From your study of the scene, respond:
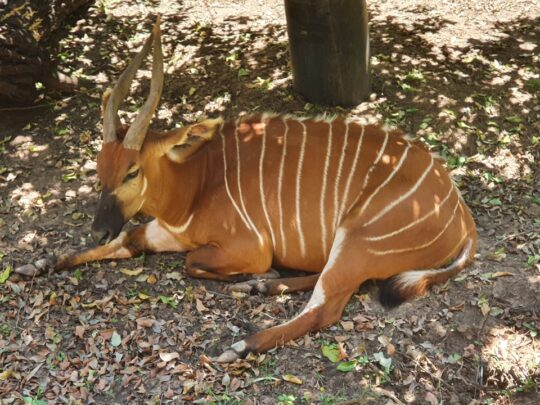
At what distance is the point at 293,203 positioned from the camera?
4676 mm

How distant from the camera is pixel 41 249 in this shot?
16.6ft

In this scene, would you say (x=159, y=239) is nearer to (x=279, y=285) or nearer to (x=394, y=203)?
(x=279, y=285)

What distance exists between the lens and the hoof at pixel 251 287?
183 inches

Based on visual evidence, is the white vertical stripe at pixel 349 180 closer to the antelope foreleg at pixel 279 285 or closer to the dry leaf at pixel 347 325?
the antelope foreleg at pixel 279 285

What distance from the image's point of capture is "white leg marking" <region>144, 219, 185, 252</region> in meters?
4.98

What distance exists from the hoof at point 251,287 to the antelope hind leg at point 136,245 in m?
0.56

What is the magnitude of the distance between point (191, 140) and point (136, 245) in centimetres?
89

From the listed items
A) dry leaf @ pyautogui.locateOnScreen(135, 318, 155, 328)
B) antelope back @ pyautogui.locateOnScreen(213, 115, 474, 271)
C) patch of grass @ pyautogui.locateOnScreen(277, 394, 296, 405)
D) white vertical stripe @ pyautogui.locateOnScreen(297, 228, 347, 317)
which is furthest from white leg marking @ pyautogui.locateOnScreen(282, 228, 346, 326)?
dry leaf @ pyautogui.locateOnScreen(135, 318, 155, 328)

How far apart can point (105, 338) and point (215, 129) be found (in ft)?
4.81

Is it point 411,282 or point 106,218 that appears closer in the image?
point 106,218

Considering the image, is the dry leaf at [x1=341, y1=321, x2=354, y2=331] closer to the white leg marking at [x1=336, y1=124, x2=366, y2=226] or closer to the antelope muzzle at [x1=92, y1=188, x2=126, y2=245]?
the white leg marking at [x1=336, y1=124, x2=366, y2=226]

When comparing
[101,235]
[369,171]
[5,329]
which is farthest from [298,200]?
[5,329]

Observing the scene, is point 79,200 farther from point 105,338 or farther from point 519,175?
point 519,175

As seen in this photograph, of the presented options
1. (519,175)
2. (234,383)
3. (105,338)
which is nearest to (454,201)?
(519,175)
